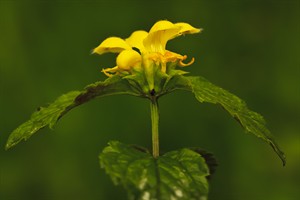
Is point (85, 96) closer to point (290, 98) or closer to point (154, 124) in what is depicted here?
point (154, 124)

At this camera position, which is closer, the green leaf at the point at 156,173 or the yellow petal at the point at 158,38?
the green leaf at the point at 156,173

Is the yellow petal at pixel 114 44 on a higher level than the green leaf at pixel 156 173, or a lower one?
higher

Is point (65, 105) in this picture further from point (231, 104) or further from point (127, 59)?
point (231, 104)

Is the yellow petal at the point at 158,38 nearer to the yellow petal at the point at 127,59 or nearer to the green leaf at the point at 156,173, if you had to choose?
the yellow petal at the point at 127,59

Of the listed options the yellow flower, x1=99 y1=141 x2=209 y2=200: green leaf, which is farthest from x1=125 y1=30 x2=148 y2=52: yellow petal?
x1=99 y1=141 x2=209 y2=200: green leaf

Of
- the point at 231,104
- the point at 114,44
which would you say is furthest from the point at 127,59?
the point at 231,104

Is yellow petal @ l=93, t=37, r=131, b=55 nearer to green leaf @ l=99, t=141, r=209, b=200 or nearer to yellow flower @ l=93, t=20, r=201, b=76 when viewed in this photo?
yellow flower @ l=93, t=20, r=201, b=76

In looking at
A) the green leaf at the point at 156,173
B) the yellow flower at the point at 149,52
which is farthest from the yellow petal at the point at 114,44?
the green leaf at the point at 156,173
